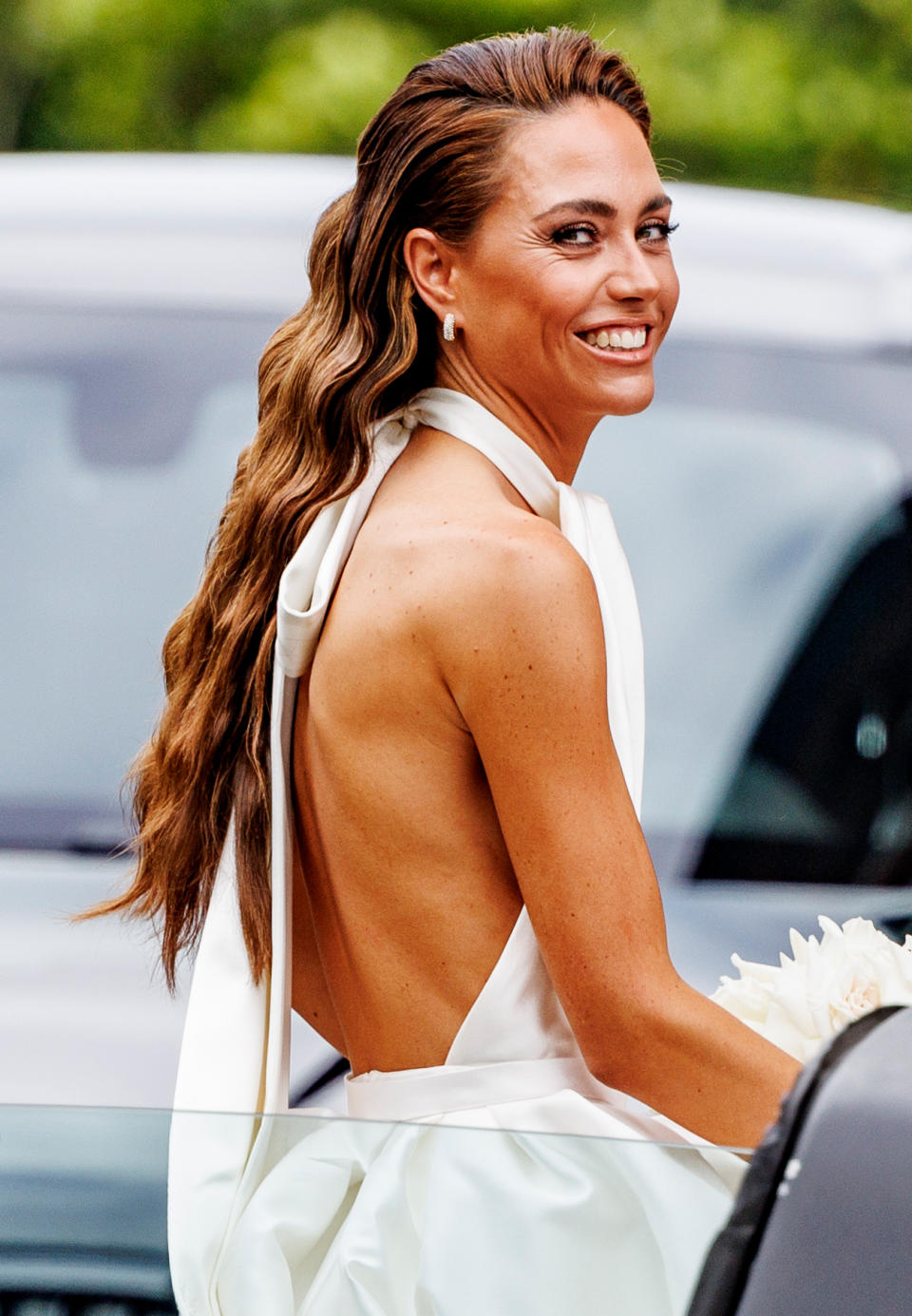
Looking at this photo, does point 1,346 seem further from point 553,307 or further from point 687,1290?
point 687,1290

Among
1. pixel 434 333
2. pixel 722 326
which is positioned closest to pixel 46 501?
pixel 722 326

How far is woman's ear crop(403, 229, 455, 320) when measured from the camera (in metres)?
1.93

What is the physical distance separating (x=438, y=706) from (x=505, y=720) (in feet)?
0.24

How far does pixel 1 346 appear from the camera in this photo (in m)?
3.57

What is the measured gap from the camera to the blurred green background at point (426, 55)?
8.49 meters

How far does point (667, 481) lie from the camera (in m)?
3.64

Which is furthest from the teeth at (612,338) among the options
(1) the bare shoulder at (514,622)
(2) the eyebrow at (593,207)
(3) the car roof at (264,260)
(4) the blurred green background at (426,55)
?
(4) the blurred green background at (426,55)

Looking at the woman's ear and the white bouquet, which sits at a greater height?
the woman's ear

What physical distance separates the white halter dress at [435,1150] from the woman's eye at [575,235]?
172mm

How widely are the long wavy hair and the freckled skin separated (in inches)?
1.4

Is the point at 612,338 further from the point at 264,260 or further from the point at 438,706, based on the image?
the point at 264,260

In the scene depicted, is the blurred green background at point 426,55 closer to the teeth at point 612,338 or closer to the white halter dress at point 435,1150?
the teeth at point 612,338

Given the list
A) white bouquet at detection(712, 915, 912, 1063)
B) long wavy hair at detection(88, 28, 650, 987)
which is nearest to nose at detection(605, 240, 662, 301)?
long wavy hair at detection(88, 28, 650, 987)

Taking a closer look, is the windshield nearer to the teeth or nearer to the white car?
the white car
